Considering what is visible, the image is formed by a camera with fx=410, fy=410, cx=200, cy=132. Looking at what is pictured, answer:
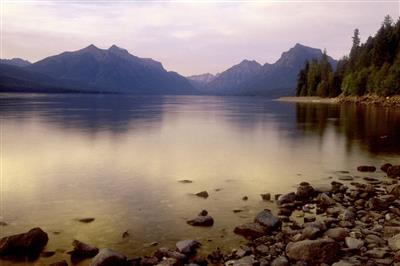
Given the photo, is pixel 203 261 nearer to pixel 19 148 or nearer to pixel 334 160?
pixel 334 160

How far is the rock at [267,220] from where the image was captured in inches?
746

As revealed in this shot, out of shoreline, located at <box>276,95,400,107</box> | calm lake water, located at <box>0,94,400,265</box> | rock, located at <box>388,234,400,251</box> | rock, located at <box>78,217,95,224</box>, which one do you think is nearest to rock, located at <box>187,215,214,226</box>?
calm lake water, located at <box>0,94,400,265</box>

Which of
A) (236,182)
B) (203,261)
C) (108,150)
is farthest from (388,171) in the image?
(108,150)

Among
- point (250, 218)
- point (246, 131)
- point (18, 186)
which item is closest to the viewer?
point (250, 218)

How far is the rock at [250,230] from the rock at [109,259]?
18.9ft

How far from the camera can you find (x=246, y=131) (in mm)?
63875

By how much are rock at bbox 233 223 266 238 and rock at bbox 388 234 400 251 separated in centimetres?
515

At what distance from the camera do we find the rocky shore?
15.1 m

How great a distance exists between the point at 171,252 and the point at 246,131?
48.8 m

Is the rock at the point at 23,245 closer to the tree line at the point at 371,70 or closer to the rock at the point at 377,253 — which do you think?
the rock at the point at 377,253

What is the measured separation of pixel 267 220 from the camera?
19.3 metres

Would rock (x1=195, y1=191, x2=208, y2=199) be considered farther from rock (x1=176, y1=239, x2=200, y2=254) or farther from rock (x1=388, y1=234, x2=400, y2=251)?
rock (x1=388, y1=234, x2=400, y2=251)

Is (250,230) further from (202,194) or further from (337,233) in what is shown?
(202,194)

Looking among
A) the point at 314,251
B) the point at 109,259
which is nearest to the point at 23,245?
the point at 109,259
